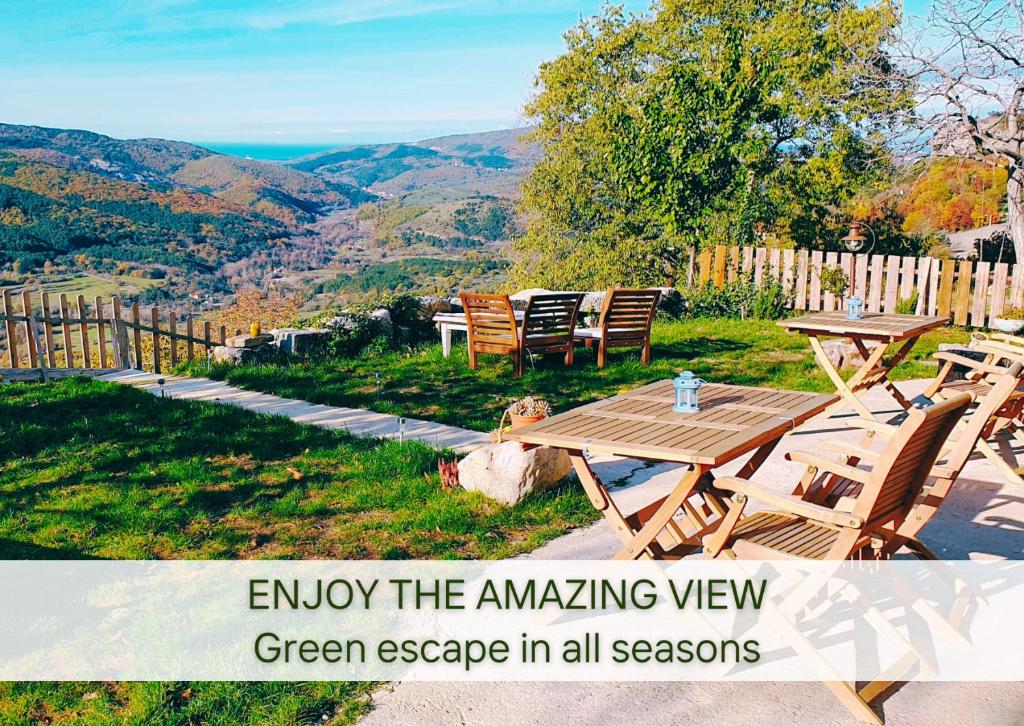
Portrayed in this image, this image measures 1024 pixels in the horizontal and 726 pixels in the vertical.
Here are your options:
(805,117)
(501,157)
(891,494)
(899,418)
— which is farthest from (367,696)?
(501,157)

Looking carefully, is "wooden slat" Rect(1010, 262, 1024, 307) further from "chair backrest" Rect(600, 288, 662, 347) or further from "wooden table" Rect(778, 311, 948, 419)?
"chair backrest" Rect(600, 288, 662, 347)

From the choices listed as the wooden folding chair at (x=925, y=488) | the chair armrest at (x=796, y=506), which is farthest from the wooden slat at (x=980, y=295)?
the chair armrest at (x=796, y=506)

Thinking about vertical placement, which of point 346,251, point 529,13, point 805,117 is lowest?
point 346,251

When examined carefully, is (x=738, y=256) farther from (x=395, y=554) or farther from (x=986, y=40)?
(x=395, y=554)

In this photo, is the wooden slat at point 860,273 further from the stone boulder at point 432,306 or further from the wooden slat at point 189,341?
the wooden slat at point 189,341

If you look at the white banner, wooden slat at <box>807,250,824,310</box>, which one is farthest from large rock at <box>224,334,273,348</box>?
wooden slat at <box>807,250,824,310</box>

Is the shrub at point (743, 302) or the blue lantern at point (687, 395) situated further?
the shrub at point (743, 302)
